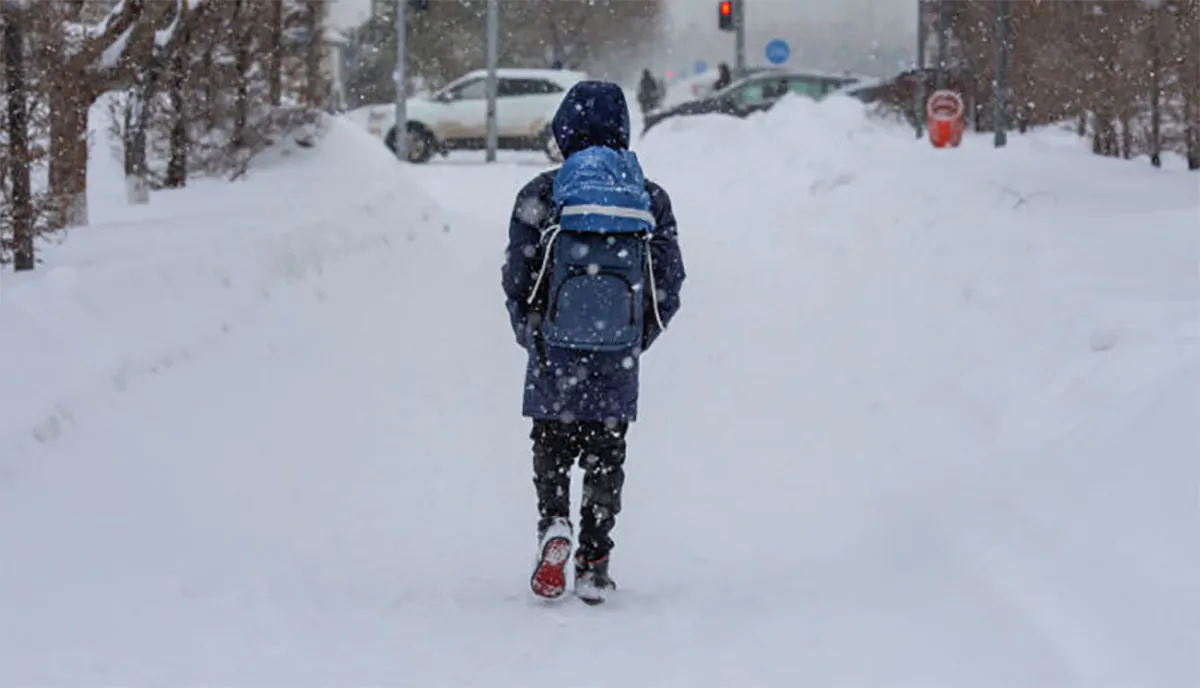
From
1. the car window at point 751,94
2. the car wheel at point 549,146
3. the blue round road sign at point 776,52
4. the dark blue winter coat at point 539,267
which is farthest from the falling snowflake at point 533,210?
the car window at point 751,94

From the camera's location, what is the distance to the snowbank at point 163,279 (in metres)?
6.56

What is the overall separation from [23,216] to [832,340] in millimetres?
4735

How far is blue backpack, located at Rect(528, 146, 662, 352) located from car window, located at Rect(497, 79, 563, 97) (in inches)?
Answer: 1015

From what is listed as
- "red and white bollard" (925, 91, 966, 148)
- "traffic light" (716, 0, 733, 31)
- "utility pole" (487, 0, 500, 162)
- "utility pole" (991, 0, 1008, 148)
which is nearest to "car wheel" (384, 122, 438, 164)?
"utility pole" (487, 0, 500, 162)

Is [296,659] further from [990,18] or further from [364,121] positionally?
[364,121]

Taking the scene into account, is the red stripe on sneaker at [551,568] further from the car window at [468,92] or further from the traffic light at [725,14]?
the traffic light at [725,14]

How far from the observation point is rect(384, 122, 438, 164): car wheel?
1163 inches

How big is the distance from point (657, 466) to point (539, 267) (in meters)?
2.54

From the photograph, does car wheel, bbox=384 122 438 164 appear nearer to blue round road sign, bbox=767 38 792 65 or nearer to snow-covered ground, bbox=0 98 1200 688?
blue round road sign, bbox=767 38 792 65

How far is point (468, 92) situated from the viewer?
100 ft

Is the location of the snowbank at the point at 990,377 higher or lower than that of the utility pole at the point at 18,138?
lower

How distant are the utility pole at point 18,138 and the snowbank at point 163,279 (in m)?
0.24

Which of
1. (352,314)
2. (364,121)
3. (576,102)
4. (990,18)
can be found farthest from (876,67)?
(576,102)

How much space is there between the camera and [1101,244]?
9766mm
